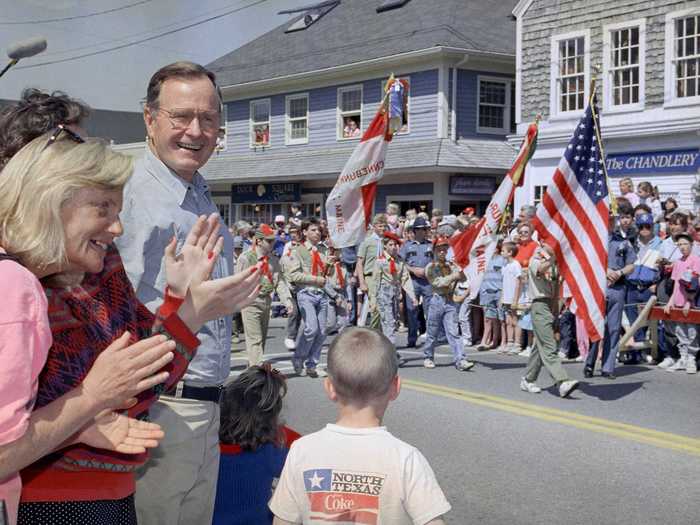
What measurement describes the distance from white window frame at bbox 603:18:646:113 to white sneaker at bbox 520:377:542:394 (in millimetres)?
13076

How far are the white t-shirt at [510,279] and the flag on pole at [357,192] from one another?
3.09m

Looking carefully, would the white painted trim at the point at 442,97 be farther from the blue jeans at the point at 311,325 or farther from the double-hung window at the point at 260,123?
the blue jeans at the point at 311,325

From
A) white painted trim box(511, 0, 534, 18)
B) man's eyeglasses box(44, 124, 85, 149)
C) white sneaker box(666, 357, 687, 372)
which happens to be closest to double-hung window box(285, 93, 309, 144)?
white painted trim box(511, 0, 534, 18)

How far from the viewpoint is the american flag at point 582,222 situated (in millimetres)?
10359

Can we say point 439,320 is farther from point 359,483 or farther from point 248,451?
point 359,483

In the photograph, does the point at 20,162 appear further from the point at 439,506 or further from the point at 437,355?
the point at 437,355

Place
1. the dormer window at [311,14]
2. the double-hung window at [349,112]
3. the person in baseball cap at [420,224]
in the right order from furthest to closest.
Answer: the dormer window at [311,14] → the double-hung window at [349,112] → the person in baseball cap at [420,224]

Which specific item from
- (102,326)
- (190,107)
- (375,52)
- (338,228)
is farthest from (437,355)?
(375,52)

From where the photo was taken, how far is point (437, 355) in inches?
552

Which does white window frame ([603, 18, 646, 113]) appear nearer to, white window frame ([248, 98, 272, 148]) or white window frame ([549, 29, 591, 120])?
white window frame ([549, 29, 591, 120])

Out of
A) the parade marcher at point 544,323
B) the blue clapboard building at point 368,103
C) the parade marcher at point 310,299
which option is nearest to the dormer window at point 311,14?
the blue clapboard building at point 368,103

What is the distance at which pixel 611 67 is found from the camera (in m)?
22.1

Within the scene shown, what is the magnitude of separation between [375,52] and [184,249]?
26.7 m

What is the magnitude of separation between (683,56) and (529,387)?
13.2m
